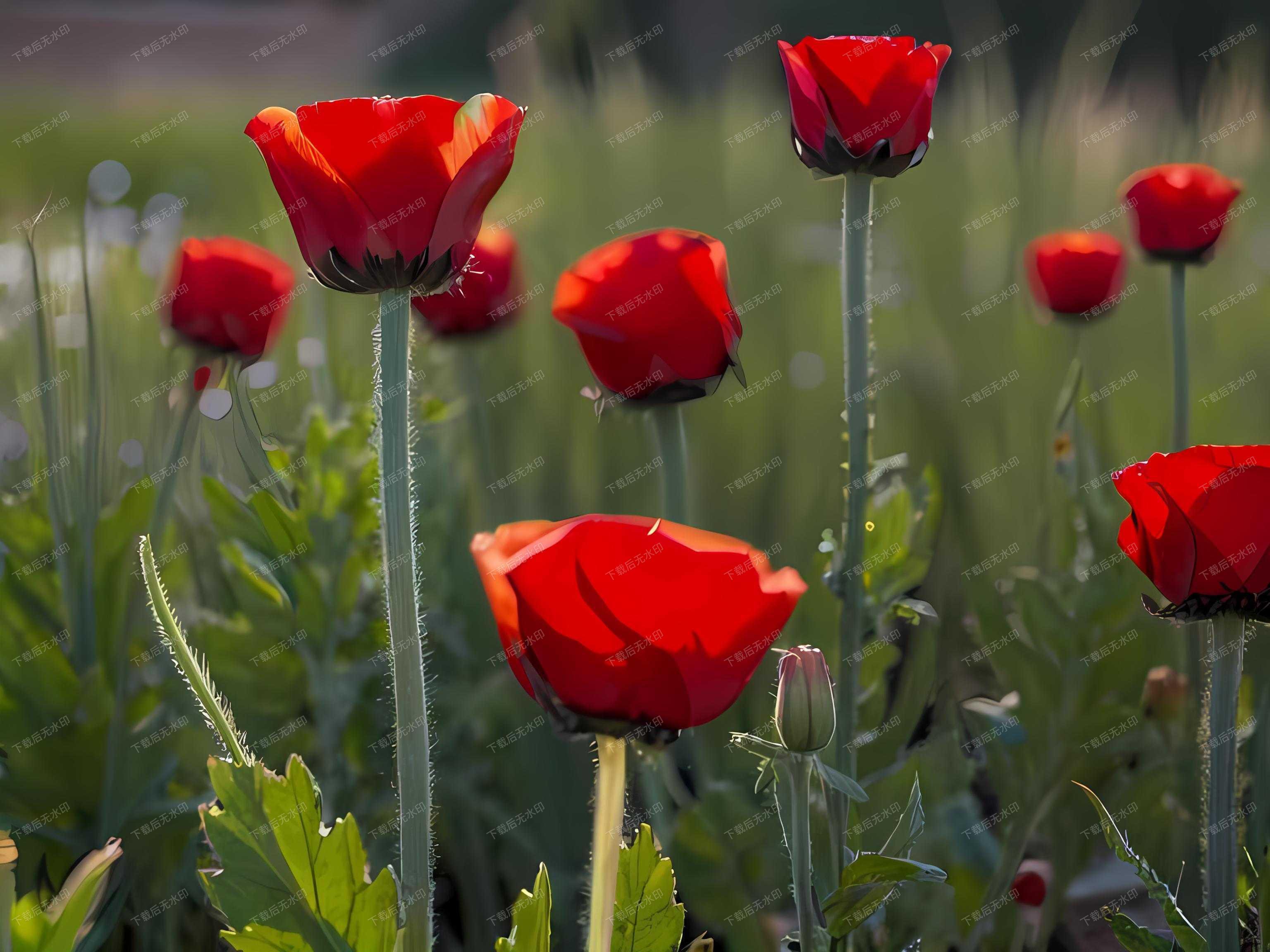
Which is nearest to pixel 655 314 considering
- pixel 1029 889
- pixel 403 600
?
pixel 403 600

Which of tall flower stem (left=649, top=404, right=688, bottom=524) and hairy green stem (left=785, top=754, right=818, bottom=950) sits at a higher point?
tall flower stem (left=649, top=404, right=688, bottom=524)

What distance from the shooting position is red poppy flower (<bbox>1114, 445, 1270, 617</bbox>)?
0.31 meters

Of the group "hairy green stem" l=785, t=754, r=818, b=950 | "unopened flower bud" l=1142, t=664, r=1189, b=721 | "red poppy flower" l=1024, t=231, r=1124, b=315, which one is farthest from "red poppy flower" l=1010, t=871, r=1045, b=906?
"red poppy flower" l=1024, t=231, r=1124, b=315

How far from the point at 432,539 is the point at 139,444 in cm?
14

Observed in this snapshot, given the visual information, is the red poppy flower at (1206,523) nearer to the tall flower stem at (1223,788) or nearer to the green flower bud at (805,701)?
the tall flower stem at (1223,788)

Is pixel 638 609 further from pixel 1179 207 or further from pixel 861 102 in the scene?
pixel 1179 207

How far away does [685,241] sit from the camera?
395mm

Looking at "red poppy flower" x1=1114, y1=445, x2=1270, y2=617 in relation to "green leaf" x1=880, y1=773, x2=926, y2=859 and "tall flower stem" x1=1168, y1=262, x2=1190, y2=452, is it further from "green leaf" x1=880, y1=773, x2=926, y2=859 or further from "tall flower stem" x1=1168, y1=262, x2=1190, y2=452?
"tall flower stem" x1=1168, y1=262, x2=1190, y2=452

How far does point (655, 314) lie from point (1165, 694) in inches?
12.2

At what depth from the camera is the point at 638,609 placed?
9.2 inches

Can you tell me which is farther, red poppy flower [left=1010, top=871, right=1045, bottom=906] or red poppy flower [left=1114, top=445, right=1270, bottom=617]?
red poppy flower [left=1010, top=871, right=1045, bottom=906]

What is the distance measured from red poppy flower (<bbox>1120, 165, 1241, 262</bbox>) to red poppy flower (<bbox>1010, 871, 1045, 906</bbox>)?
34 cm

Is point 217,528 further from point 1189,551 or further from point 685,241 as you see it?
point 1189,551

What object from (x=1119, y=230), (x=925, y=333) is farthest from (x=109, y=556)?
(x=1119, y=230)
